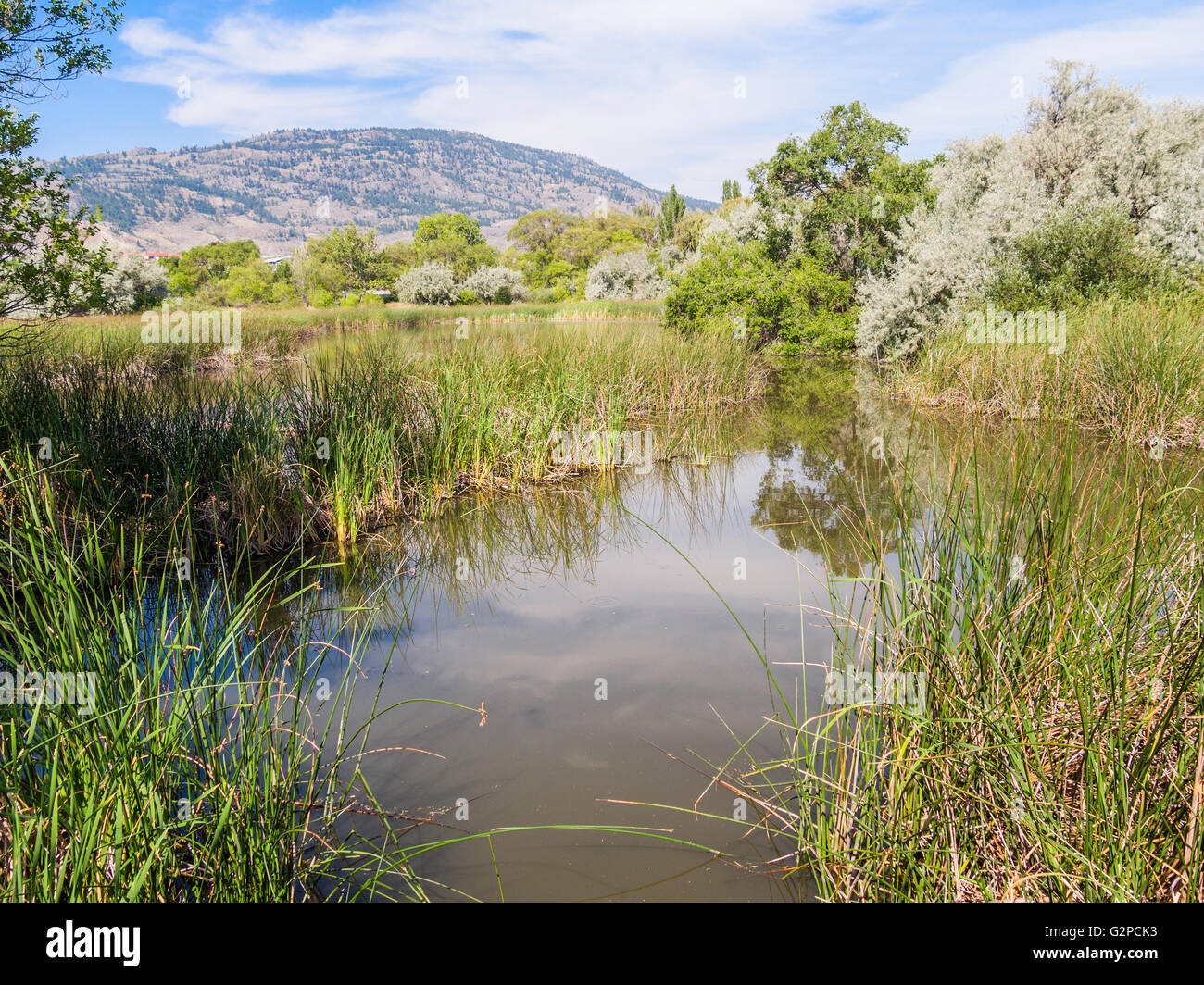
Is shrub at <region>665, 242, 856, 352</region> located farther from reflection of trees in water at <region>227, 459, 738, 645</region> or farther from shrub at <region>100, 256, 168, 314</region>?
shrub at <region>100, 256, 168, 314</region>

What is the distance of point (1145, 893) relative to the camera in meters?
1.42

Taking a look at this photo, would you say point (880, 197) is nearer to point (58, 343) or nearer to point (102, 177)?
point (58, 343)

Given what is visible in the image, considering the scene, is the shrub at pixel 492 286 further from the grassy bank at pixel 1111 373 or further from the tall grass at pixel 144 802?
the tall grass at pixel 144 802

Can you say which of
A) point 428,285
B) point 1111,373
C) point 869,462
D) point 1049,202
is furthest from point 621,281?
point 1111,373

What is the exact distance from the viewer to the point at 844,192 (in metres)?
15.9

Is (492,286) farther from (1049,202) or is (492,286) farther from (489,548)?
(489,548)

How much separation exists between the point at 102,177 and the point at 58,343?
796 feet

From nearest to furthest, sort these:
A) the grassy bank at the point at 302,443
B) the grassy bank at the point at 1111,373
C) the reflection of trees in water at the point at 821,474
Answer: the grassy bank at the point at 302,443 → the reflection of trees in water at the point at 821,474 → the grassy bank at the point at 1111,373

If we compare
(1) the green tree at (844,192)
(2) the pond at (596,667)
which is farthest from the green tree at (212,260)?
(2) the pond at (596,667)

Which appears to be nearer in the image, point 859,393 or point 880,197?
point 859,393

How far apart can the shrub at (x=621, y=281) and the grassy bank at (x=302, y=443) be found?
1141 inches

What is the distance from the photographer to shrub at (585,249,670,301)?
35.8 meters

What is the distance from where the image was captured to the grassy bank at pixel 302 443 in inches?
166
